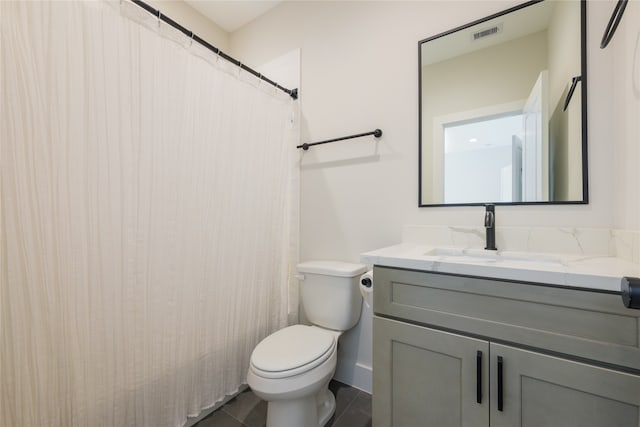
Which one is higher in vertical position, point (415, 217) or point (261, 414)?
point (415, 217)

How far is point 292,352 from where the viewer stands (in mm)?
1215

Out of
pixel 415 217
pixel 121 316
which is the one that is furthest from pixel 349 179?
pixel 121 316

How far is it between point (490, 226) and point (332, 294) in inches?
33.9

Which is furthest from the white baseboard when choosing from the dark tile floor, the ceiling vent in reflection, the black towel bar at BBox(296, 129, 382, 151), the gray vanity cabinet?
the ceiling vent in reflection

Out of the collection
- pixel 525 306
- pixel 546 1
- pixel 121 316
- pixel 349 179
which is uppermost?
pixel 546 1

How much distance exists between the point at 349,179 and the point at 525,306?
110 cm

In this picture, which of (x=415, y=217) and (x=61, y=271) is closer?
(x=61, y=271)

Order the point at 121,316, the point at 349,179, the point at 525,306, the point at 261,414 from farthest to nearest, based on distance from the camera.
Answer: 1. the point at 349,179
2. the point at 261,414
3. the point at 121,316
4. the point at 525,306

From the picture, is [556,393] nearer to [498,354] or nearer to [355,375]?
[498,354]

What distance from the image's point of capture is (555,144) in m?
1.17

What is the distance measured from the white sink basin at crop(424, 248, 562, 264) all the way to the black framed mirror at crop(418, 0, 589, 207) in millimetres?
241

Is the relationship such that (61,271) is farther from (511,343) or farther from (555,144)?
(555,144)

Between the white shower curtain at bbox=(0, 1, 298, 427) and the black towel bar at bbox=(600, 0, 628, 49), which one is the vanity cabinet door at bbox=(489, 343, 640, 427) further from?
the white shower curtain at bbox=(0, 1, 298, 427)

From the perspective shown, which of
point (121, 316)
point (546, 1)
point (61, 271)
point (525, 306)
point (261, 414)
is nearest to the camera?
point (525, 306)
